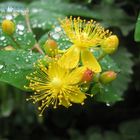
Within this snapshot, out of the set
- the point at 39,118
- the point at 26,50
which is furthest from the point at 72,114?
the point at 26,50

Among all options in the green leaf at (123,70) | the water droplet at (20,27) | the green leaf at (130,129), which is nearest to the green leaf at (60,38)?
the water droplet at (20,27)

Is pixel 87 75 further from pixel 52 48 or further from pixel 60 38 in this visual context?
pixel 60 38

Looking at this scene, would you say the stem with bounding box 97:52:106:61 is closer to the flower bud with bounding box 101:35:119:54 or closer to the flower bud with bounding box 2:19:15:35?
the flower bud with bounding box 101:35:119:54

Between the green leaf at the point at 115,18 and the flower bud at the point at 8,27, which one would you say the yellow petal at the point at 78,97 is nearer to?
the flower bud at the point at 8,27

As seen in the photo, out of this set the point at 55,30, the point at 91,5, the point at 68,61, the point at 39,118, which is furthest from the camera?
the point at 39,118

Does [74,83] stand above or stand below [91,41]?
below

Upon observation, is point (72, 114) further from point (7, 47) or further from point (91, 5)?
point (7, 47)
